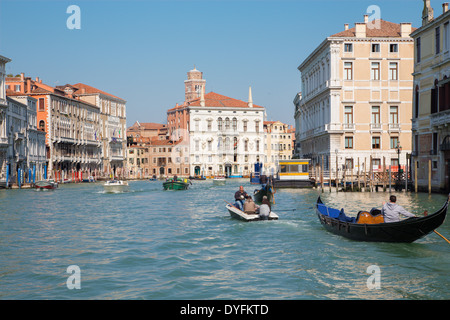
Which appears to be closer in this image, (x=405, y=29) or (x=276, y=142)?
(x=405, y=29)

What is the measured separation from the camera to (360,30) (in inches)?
1613

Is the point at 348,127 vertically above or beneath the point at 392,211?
above

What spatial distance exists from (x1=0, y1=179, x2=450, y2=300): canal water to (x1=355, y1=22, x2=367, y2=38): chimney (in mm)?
26461

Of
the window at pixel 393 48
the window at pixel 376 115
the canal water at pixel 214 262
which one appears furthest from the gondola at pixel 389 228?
the window at pixel 393 48

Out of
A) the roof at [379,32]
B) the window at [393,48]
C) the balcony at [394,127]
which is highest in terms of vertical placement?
the roof at [379,32]

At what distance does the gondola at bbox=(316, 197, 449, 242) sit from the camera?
1152 cm

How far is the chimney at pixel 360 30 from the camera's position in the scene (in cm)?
4091

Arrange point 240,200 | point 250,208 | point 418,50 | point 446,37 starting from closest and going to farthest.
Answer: point 250,208, point 240,200, point 446,37, point 418,50

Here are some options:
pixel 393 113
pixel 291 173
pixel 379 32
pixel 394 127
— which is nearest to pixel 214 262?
pixel 291 173

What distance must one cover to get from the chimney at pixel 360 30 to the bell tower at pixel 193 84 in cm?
7747

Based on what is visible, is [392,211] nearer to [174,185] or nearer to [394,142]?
[394,142]

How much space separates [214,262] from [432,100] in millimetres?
20376

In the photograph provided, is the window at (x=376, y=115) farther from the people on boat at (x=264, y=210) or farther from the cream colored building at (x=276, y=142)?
the cream colored building at (x=276, y=142)

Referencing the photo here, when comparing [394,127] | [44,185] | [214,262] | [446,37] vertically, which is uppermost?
[446,37]
